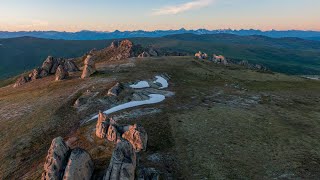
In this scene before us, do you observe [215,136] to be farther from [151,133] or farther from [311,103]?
[311,103]

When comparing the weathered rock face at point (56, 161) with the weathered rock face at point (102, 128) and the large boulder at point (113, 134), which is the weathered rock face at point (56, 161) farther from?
the weathered rock face at point (102, 128)

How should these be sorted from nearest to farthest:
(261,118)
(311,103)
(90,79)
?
1. (261,118)
2. (311,103)
3. (90,79)

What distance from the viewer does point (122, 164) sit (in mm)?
33094

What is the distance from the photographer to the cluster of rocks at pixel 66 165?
3325 centimetres

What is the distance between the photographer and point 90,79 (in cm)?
9238

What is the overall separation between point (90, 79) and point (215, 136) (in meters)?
52.3

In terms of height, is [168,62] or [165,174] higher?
[165,174]

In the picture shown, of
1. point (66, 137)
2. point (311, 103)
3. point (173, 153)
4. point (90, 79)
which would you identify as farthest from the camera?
point (90, 79)

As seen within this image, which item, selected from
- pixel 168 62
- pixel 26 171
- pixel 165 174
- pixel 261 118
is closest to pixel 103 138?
pixel 26 171

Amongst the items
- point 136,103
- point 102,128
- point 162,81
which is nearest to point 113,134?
point 102,128

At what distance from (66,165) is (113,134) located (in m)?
12.5

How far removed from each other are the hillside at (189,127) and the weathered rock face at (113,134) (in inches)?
37.4

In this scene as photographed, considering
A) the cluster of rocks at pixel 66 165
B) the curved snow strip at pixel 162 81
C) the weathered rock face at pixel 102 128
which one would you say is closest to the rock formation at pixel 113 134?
the weathered rock face at pixel 102 128

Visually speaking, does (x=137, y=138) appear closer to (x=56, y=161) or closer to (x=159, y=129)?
(x=159, y=129)
